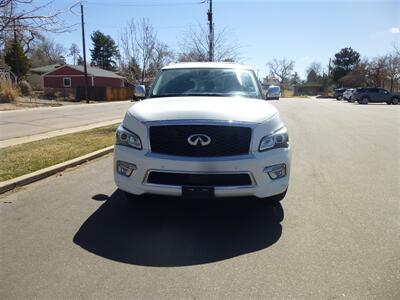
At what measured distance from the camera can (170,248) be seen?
151 inches

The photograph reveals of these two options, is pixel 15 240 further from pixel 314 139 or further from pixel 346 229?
pixel 314 139

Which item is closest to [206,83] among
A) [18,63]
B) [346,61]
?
[18,63]

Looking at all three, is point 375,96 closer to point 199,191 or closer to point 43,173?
point 43,173

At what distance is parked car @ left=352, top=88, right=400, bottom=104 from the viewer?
1592 inches

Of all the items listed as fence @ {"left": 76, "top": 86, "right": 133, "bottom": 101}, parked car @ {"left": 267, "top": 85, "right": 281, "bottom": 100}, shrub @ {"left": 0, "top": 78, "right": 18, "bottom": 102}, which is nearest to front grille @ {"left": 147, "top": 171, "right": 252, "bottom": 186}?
parked car @ {"left": 267, "top": 85, "right": 281, "bottom": 100}

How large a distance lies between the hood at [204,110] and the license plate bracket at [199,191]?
74 cm

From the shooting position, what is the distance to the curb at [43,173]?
5.81 metres

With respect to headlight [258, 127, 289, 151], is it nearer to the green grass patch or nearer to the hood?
the hood

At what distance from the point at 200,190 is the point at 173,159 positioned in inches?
16.9

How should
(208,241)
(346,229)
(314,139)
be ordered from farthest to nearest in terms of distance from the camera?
(314,139) < (346,229) < (208,241)

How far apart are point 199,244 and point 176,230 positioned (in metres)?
0.44

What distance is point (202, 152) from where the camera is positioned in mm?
4164

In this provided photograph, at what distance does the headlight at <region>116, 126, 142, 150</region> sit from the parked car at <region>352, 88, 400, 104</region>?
41.1m

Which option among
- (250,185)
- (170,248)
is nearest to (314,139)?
(250,185)
